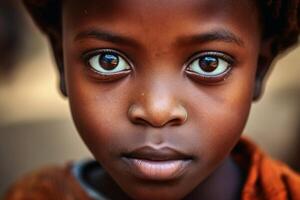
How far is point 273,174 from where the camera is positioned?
178 centimetres

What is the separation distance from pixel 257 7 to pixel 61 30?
0.42m

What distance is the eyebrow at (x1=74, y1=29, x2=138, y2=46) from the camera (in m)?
1.46

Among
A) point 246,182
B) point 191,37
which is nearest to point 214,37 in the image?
point 191,37

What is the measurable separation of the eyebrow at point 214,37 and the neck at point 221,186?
37 cm

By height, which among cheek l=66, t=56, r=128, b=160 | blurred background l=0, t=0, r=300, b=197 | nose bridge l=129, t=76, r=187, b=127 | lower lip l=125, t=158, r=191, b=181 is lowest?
blurred background l=0, t=0, r=300, b=197

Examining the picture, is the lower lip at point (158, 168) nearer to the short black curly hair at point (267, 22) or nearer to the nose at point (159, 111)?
the nose at point (159, 111)

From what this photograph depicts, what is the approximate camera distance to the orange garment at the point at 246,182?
1.74 meters

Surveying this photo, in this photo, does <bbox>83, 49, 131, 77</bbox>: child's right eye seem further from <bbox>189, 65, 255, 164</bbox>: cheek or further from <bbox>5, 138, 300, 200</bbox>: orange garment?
<bbox>5, 138, 300, 200</bbox>: orange garment

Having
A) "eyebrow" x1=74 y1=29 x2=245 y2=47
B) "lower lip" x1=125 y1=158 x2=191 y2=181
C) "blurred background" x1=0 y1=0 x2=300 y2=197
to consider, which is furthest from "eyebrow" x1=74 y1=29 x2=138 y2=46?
"blurred background" x1=0 y1=0 x2=300 y2=197

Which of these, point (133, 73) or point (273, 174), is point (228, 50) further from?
point (273, 174)

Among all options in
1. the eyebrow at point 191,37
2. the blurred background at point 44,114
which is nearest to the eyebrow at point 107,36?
the eyebrow at point 191,37

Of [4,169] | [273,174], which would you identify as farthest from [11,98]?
[273,174]

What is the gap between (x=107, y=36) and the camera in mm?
1475

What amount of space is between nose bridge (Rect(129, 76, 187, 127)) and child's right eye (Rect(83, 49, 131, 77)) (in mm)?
61
